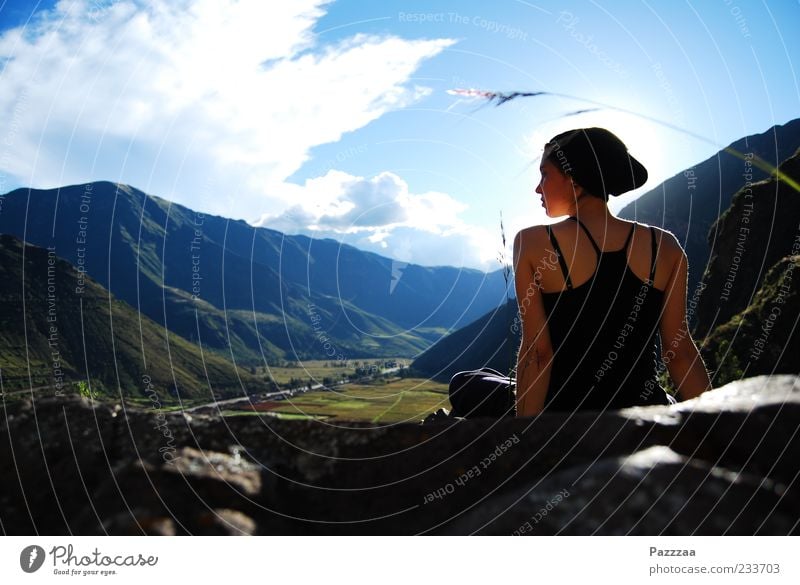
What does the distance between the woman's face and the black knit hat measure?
93 millimetres

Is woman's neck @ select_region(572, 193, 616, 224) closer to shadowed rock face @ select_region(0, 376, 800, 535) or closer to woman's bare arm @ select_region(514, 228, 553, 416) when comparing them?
woman's bare arm @ select_region(514, 228, 553, 416)

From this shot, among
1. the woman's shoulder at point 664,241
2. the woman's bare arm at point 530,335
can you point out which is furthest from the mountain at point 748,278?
the woman's shoulder at point 664,241

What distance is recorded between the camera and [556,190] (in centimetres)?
451

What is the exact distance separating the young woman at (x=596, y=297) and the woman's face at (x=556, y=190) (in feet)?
0.15

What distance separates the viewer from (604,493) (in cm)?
183

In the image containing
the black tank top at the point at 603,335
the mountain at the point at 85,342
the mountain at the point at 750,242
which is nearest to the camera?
the black tank top at the point at 603,335

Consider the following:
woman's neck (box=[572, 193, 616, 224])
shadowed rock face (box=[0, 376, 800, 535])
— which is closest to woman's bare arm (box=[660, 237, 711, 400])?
woman's neck (box=[572, 193, 616, 224])

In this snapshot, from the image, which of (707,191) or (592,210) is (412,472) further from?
(707,191)

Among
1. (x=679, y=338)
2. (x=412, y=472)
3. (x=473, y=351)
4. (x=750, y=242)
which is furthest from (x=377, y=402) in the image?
(x=412, y=472)

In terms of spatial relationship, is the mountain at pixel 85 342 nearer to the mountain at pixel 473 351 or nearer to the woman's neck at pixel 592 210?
the mountain at pixel 473 351

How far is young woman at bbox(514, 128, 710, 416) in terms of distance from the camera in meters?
4.20

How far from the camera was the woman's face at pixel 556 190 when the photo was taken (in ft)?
14.6

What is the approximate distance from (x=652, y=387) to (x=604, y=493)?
2859 millimetres

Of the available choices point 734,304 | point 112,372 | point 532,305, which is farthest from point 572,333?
point 112,372
